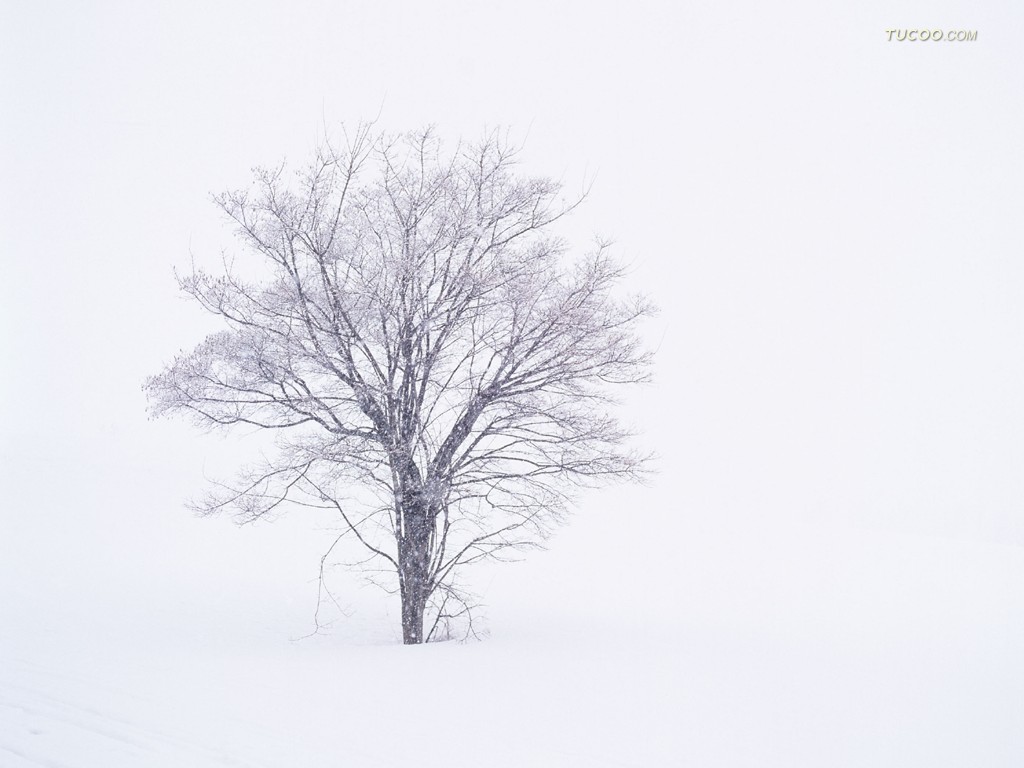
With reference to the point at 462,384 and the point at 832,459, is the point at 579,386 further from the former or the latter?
the point at 832,459

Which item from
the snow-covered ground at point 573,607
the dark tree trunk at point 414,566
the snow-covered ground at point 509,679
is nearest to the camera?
the snow-covered ground at point 509,679

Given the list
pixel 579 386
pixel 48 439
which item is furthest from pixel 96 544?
pixel 48 439

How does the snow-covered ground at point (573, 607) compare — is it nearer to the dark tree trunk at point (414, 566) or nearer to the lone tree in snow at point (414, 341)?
the dark tree trunk at point (414, 566)

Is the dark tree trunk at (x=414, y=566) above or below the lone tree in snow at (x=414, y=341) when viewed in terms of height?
below

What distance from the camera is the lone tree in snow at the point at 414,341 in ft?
40.4

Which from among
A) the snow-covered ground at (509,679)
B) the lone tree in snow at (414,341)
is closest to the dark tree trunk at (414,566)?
the lone tree in snow at (414,341)

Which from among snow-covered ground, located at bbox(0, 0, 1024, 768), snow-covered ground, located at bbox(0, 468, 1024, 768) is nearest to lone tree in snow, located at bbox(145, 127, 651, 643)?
snow-covered ground, located at bbox(0, 0, 1024, 768)

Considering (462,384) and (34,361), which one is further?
(34,361)

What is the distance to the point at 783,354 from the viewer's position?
307ft

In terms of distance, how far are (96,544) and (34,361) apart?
56855mm

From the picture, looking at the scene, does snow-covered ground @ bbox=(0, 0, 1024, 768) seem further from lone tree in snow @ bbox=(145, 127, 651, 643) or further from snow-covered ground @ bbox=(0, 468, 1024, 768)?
lone tree in snow @ bbox=(145, 127, 651, 643)

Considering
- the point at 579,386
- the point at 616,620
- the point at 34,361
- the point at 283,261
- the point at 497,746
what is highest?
the point at 34,361

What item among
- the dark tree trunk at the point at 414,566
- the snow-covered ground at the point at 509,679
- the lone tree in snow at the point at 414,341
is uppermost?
the lone tree in snow at the point at 414,341

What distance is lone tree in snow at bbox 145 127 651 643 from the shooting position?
12.3 m
